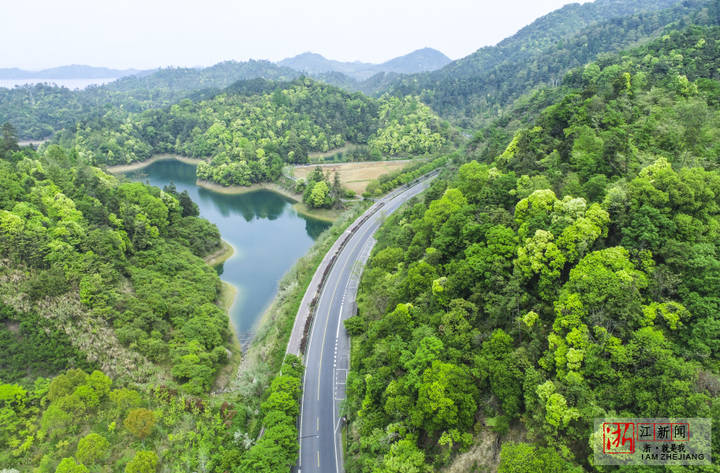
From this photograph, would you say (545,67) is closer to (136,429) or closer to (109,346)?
(109,346)

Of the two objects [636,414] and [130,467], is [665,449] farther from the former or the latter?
[130,467]

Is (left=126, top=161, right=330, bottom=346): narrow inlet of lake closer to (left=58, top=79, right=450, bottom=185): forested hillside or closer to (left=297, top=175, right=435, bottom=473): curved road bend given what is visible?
(left=58, top=79, right=450, bottom=185): forested hillside

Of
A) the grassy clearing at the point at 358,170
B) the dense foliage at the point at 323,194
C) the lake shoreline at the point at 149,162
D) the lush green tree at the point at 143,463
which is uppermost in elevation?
the lake shoreline at the point at 149,162

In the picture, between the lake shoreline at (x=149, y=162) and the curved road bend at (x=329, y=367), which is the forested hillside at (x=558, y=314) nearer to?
the curved road bend at (x=329, y=367)

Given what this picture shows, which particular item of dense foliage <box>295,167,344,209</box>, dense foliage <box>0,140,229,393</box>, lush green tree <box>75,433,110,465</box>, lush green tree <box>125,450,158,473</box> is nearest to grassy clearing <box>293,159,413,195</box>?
dense foliage <box>295,167,344,209</box>

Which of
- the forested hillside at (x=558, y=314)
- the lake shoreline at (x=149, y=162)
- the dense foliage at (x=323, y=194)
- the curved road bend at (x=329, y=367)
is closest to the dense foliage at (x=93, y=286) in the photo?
the curved road bend at (x=329, y=367)

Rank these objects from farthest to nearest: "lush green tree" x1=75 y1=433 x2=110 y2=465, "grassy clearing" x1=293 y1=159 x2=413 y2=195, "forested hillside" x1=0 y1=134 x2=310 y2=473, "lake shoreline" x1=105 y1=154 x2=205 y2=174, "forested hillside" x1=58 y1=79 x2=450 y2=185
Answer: "lake shoreline" x1=105 y1=154 x2=205 y2=174 < "forested hillside" x1=58 y1=79 x2=450 y2=185 < "grassy clearing" x1=293 y1=159 x2=413 y2=195 < "forested hillside" x1=0 y1=134 x2=310 y2=473 < "lush green tree" x1=75 y1=433 x2=110 y2=465

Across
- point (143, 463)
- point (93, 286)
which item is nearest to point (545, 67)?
point (93, 286)

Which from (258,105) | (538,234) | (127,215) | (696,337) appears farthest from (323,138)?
(696,337)
